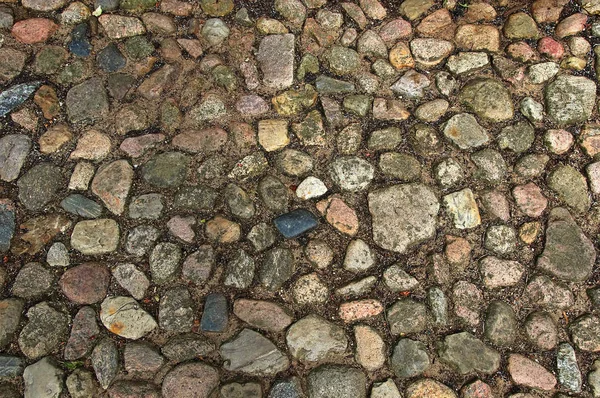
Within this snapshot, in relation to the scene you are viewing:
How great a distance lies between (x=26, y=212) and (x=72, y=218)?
0.21 metres

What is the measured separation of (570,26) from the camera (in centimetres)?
258

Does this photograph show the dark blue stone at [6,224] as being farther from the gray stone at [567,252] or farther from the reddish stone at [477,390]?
the gray stone at [567,252]

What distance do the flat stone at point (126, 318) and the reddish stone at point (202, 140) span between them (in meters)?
0.71

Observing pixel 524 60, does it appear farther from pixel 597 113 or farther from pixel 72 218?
pixel 72 218

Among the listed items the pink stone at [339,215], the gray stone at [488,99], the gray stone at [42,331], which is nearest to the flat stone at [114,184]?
the gray stone at [42,331]

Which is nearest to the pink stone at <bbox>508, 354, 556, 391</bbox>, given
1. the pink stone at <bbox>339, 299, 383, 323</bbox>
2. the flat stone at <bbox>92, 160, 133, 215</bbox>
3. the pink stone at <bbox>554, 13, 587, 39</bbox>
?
the pink stone at <bbox>339, 299, 383, 323</bbox>

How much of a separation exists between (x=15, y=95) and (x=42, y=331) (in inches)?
44.5

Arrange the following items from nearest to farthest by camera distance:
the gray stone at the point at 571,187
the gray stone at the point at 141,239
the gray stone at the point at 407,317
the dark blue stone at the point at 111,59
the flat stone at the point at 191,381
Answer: the flat stone at the point at 191,381
the gray stone at the point at 407,317
the gray stone at the point at 141,239
the gray stone at the point at 571,187
the dark blue stone at the point at 111,59

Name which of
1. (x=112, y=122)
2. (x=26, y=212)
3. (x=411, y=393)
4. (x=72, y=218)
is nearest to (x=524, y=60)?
(x=411, y=393)

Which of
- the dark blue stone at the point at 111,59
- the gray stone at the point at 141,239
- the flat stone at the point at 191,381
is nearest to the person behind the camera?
the flat stone at the point at 191,381

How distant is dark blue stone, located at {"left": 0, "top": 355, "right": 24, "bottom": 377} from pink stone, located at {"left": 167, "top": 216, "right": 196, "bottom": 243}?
765mm

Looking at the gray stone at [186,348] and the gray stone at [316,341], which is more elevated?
the gray stone at [316,341]

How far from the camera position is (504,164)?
2340 millimetres

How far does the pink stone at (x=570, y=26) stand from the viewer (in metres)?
2.58
